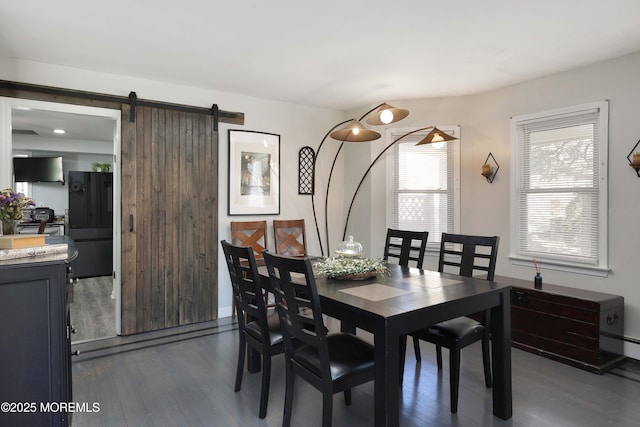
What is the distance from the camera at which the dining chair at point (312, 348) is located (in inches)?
72.5

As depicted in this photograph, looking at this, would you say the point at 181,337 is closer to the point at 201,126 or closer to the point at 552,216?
the point at 201,126

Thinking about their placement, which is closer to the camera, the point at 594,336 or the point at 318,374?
the point at 318,374

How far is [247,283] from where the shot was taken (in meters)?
2.36

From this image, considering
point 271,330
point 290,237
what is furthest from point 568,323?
point 290,237

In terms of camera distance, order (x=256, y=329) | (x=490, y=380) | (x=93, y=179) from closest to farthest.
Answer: (x=256, y=329) → (x=490, y=380) → (x=93, y=179)

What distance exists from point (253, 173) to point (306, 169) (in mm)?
752

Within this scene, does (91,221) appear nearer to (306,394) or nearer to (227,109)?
(227,109)

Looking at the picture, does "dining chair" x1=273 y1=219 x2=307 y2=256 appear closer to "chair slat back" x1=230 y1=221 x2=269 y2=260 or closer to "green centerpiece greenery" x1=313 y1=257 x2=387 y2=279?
"chair slat back" x1=230 y1=221 x2=269 y2=260

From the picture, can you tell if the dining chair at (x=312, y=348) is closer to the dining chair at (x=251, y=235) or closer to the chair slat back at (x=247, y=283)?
the chair slat back at (x=247, y=283)

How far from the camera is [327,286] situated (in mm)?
2277

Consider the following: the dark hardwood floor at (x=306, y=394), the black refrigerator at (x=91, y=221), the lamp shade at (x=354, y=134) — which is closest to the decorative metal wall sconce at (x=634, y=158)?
the dark hardwood floor at (x=306, y=394)

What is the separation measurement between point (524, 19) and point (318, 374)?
2.60 meters

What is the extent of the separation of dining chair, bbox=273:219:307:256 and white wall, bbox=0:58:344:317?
15cm

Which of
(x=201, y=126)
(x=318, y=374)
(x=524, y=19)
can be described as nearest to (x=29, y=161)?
(x=201, y=126)
